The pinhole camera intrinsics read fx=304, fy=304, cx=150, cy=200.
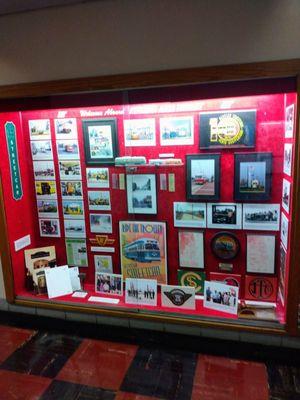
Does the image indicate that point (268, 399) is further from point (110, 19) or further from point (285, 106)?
point (110, 19)

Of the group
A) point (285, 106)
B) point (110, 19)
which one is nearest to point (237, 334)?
point (285, 106)

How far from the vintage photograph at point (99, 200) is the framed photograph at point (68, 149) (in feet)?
1.01

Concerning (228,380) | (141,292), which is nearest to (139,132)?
(141,292)

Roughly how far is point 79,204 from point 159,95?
1.10 meters

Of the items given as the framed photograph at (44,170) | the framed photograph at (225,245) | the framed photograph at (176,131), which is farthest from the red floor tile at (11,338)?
the framed photograph at (176,131)

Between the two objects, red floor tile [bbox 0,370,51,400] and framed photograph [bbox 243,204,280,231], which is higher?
framed photograph [bbox 243,204,280,231]

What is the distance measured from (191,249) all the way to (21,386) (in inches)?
53.7

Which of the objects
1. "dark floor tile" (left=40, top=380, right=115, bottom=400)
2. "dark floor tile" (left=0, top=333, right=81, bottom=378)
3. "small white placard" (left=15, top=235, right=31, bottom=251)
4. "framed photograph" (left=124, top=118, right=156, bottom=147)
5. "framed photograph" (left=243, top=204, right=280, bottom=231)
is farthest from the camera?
"small white placard" (left=15, top=235, right=31, bottom=251)

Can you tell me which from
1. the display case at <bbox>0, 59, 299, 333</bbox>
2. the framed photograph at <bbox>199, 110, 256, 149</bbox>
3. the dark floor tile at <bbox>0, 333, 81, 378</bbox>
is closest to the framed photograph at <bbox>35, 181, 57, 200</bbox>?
the display case at <bbox>0, 59, 299, 333</bbox>

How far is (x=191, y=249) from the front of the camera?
2.26m

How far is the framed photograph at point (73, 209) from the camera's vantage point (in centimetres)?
245

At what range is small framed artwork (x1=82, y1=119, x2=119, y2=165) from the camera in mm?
2215

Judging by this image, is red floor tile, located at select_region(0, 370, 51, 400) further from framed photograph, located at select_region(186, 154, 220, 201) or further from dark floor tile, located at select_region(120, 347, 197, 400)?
framed photograph, located at select_region(186, 154, 220, 201)

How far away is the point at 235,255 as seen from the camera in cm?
215
